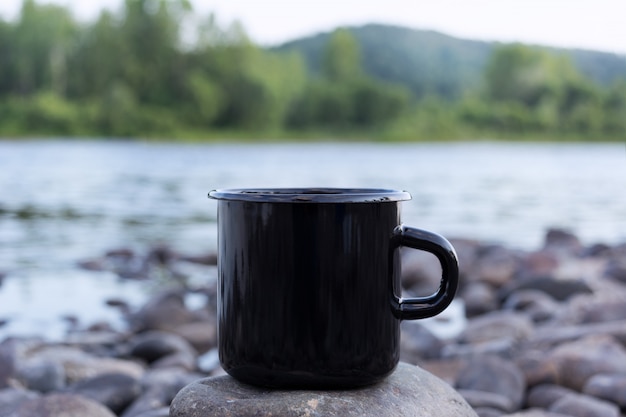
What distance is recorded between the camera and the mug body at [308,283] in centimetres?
214

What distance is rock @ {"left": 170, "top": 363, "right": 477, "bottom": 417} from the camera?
7.36 ft

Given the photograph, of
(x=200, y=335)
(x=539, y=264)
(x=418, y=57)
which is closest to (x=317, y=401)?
(x=200, y=335)

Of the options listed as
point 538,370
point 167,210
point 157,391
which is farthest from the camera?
point 167,210

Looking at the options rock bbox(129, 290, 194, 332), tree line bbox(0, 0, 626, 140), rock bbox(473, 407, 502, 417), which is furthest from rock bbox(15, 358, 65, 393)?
tree line bbox(0, 0, 626, 140)

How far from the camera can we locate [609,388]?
14.8ft

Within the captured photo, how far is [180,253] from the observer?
1359 cm

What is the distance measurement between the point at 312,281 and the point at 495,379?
2740mm

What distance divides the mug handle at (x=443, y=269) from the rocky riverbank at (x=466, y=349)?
161 cm

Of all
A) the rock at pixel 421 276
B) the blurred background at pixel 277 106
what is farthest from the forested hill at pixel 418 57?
the rock at pixel 421 276

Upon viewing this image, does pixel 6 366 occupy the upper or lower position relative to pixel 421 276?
upper

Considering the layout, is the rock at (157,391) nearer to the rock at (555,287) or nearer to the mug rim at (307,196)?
the mug rim at (307,196)

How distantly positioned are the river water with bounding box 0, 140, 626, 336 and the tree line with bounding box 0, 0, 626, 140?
29.6 metres

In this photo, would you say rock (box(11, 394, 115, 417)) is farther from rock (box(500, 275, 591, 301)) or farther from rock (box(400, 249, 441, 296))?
rock (box(400, 249, 441, 296))

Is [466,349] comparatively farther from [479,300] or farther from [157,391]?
[479,300]
